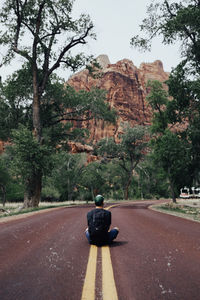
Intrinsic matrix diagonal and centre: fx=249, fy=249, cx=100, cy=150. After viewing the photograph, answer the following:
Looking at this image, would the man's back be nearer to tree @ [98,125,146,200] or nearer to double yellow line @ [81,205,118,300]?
double yellow line @ [81,205,118,300]

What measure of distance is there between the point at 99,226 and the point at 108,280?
78.0 inches

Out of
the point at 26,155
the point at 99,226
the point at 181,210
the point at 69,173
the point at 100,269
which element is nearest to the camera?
the point at 100,269

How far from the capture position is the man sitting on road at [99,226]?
507 cm

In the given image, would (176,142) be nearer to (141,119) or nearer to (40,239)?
(40,239)

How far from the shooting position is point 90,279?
122 inches

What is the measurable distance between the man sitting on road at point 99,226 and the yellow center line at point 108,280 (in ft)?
2.55

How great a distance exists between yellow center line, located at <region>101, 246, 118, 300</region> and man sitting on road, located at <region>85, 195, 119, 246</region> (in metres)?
0.78

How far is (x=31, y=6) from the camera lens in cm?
2044

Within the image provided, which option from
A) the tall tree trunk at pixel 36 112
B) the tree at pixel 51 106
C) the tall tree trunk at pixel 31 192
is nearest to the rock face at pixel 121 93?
the tree at pixel 51 106

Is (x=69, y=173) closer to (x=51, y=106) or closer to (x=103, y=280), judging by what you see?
(x=51, y=106)

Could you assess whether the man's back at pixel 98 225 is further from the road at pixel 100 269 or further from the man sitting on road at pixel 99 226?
the road at pixel 100 269

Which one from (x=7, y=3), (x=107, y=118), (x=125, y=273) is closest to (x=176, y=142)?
(x=107, y=118)

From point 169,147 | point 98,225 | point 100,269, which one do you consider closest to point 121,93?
point 169,147

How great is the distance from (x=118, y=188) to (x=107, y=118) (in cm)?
4684
